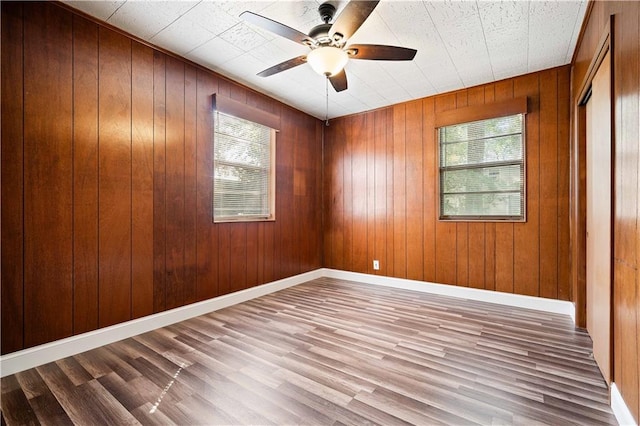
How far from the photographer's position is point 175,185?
9.96 feet

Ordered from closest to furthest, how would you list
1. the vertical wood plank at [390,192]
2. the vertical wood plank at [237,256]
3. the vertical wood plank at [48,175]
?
the vertical wood plank at [48,175]
the vertical wood plank at [237,256]
the vertical wood plank at [390,192]

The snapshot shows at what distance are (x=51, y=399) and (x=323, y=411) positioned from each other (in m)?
1.68

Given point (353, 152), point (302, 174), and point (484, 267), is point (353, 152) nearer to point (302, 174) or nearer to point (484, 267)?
point (302, 174)

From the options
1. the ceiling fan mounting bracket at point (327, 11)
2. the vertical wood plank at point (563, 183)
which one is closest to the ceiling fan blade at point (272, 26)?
the ceiling fan mounting bracket at point (327, 11)

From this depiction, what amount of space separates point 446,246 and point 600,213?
2.01 metres

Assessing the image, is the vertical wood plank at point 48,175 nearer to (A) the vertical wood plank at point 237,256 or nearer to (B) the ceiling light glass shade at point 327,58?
(A) the vertical wood plank at point 237,256

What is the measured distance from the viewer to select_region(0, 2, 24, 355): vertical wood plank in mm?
2016

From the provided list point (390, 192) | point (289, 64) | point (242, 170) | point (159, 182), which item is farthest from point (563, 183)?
point (159, 182)

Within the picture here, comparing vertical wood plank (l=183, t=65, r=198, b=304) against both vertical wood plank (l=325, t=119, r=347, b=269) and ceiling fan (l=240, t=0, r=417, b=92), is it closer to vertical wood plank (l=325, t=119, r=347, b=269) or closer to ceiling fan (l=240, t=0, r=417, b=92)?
ceiling fan (l=240, t=0, r=417, b=92)

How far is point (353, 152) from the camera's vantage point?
4.87 m

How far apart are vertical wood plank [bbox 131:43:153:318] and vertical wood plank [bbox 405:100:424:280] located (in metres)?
3.33

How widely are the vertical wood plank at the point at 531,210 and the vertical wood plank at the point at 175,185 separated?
3.94 m

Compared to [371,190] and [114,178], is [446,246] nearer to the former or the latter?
[371,190]

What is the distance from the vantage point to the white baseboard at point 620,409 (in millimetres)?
1415
